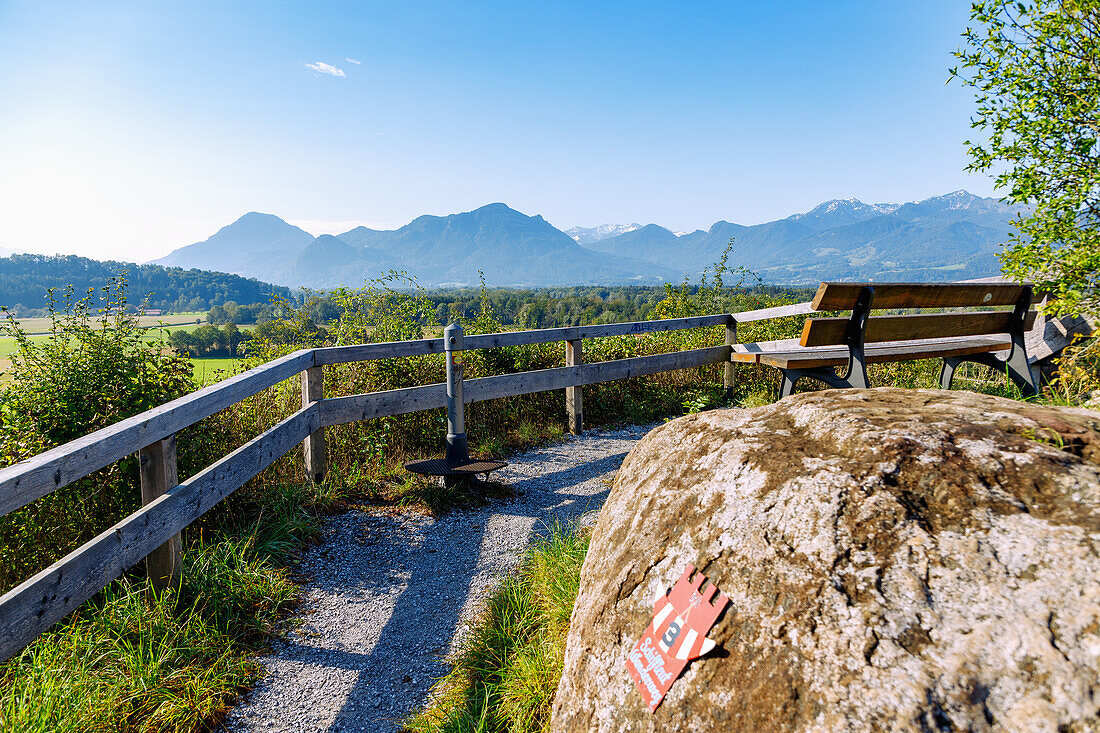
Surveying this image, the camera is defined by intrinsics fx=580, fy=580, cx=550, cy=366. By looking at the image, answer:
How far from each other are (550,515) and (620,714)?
118 inches

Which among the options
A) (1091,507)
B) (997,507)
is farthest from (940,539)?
(1091,507)

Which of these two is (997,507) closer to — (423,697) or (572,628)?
(572,628)

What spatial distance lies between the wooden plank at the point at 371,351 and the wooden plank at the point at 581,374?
0.63 meters

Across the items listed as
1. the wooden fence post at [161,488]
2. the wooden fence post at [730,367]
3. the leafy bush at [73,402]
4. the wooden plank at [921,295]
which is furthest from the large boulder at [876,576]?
the wooden fence post at [730,367]

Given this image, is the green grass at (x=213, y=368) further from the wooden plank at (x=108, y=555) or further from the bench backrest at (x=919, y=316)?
the bench backrest at (x=919, y=316)

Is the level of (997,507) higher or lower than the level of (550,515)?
higher

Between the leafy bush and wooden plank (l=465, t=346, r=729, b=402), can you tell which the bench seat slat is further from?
the leafy bush

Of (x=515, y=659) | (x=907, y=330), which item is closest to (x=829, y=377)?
(x=907, y=330)

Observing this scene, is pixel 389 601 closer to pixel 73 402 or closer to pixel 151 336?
pixel 73 402

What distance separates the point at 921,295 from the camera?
4.62 m

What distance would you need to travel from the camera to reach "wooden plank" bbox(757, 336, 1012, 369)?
5.11 m

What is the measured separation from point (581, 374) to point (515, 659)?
4308 mm

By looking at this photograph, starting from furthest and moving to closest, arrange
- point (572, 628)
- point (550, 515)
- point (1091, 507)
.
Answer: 1. point (550, 515)
2. point (572, 628)
3. point (1091, 507)

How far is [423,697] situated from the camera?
2.59 m
